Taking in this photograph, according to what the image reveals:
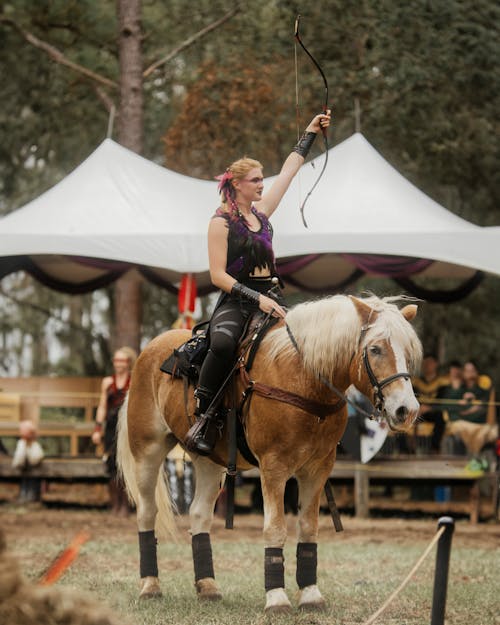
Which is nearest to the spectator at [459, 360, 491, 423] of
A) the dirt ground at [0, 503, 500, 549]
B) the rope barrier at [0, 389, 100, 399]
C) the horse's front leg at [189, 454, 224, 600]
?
the dirt ground at [0, 503, 500, 549]

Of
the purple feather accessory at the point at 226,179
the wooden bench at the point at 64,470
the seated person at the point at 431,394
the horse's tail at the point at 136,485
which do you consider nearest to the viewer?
the purple feather accessory at the point at 226,179

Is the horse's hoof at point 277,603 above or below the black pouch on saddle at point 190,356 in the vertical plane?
below

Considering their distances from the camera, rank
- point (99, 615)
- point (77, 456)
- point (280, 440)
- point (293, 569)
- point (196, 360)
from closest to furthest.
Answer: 1. point (99, 615)
2. point (280, 440)
3. point (196, 360)
4. point (293, 569)
5. point (77, 456)

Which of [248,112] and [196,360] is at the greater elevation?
[248,112]

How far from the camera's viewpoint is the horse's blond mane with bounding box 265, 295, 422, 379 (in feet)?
22.0

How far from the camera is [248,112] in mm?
20891

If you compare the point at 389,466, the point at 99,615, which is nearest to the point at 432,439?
the point at 389,466

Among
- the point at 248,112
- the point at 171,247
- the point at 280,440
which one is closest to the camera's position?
the point at 280,440

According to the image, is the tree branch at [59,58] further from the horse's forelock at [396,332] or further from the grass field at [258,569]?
the horse's forelock at [396,332]

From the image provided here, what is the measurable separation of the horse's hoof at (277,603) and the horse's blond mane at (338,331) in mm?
1273

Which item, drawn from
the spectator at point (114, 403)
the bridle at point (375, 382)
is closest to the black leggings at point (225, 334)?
the bridle at point (375, 382)

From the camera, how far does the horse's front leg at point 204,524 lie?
7.79 meters

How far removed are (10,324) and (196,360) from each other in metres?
23.8

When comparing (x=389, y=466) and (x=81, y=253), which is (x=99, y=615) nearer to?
(x=81, y=253)
